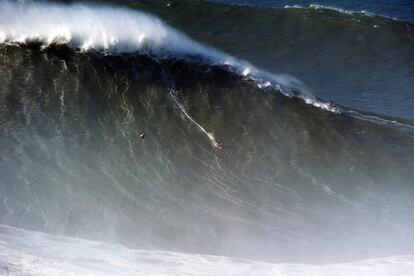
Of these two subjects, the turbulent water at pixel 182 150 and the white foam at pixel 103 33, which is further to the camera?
the white foam at pixel 103 33

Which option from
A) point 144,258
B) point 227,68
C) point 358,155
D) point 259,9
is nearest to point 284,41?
point 259,9

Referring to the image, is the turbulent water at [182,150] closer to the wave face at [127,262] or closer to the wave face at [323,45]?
the wave face at [127,262]

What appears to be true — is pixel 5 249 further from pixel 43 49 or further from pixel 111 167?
pixel 43 49

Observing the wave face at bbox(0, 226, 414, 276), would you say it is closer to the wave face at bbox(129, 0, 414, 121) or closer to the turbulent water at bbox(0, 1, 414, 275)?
the turbulent water at bbox(0, 1, 414, 275)

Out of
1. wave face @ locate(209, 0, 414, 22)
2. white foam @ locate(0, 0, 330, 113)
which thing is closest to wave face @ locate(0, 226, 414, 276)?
white foam @ locate(0, 0, 330, 113)

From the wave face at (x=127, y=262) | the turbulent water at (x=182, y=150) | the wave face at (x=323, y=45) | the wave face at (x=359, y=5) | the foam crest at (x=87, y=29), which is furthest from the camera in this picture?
the wave face at (x=359, y=5)

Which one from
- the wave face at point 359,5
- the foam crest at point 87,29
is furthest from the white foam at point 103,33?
the wave face at point 359,5
